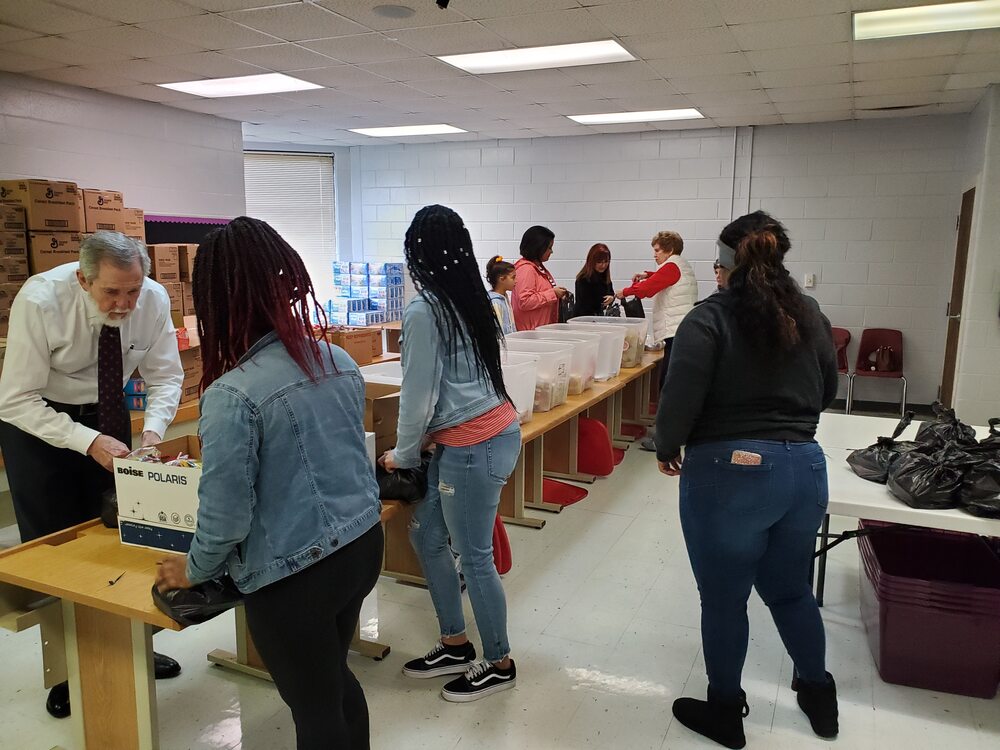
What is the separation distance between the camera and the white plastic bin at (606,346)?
14.8 ft

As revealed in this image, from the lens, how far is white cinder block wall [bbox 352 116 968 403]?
6.34 m

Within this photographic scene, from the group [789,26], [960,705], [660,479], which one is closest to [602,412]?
[660,479]

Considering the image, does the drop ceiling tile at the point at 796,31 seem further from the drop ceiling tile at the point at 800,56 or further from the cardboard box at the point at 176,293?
the cardboard box at the point at 176,293

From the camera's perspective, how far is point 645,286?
5.21 metres

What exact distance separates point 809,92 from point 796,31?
1632mm

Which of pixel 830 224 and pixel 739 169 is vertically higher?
pixel 739 169

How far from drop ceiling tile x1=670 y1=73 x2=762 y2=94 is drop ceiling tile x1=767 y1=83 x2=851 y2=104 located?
0.26m

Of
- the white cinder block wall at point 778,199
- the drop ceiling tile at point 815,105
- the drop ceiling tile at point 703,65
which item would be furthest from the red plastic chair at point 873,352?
the drop ceiling tile at point 703,65

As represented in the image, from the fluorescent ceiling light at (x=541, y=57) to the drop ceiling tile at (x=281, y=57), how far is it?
770 mm

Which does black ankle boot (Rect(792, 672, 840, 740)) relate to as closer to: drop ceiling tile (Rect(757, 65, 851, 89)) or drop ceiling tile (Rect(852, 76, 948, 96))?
drop ceiling tile (Rect(757, 65, 851, 89))

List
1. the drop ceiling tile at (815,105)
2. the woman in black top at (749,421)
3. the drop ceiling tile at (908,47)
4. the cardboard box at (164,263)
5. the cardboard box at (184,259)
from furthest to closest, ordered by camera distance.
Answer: the drop ceiling tile at (815,105), the cardboard box at (184,259), the cardboard box at (164,263), the drop ceiling tile at (908,47), the woman in black top at (749,421)

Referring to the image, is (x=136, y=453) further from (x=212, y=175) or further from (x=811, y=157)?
(x=811, y=157)

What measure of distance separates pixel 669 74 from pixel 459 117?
87.0 inches

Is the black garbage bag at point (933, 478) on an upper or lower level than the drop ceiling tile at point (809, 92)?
lower
